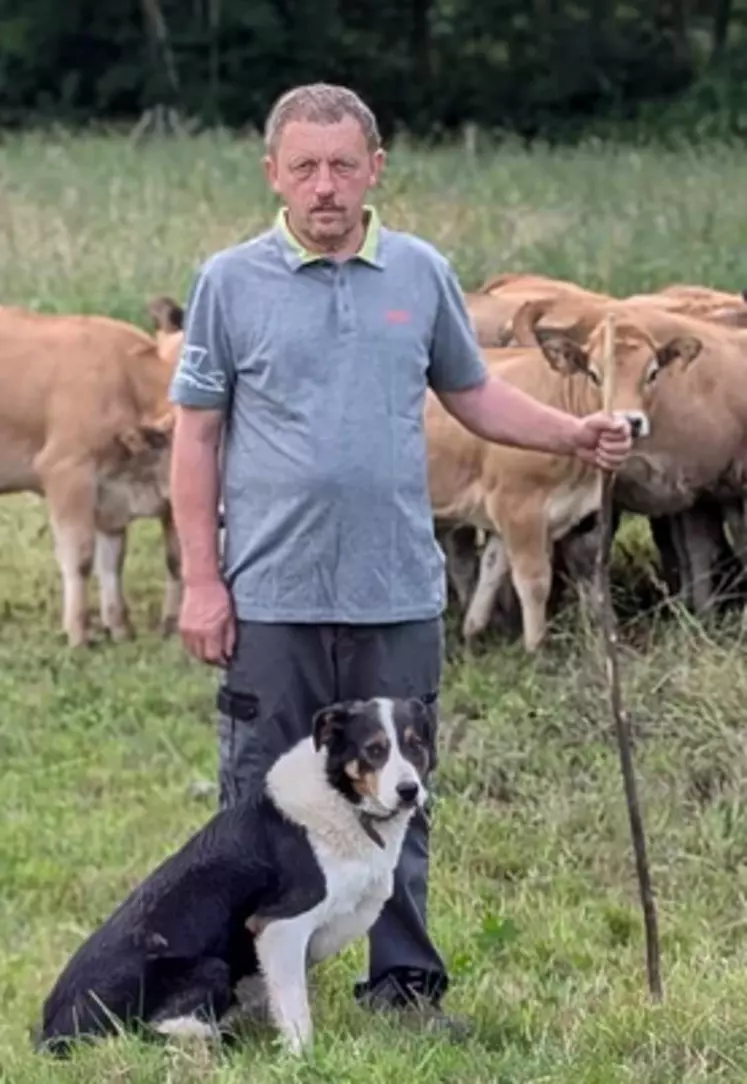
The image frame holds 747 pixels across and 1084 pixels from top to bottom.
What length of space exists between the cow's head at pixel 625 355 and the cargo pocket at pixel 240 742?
3370mm

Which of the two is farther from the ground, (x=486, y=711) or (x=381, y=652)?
Result: (x=381, y=652)

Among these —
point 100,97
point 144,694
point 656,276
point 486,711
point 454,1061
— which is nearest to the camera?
point 454,1061

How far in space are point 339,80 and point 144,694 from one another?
38817 millimetres

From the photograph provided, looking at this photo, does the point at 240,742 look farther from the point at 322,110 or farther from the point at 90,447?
the point at 90,447

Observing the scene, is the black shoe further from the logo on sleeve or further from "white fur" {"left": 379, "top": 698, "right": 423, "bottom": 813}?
the logo on sleeve

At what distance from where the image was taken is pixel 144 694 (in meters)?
9.93

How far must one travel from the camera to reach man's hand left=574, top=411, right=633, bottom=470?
5.73m

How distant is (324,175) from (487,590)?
5444 mm

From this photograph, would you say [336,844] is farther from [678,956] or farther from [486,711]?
[486,711]

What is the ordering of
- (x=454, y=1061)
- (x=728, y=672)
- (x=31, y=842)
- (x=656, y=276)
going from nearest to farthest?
(x=454, y=1061) → (x=31, y=842) → (x=728, y=672) → (x=656, y=276)

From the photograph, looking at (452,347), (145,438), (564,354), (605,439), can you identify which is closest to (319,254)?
(452,347)

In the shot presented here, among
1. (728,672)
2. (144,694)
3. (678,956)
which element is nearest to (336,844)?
(678,956)

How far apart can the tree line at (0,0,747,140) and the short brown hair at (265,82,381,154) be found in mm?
40026

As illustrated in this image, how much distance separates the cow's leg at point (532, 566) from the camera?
33.7 ft
